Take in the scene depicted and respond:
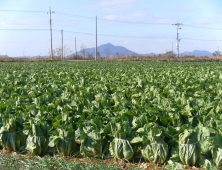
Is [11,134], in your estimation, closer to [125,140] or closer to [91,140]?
[91,140]

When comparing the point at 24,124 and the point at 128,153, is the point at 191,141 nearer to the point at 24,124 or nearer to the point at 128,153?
the point at 128,153

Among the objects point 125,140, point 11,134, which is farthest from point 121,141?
point 11,134

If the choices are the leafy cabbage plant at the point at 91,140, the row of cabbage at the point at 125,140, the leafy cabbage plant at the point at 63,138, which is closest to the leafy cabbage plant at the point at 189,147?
the row of cabbage at the point at 125,140

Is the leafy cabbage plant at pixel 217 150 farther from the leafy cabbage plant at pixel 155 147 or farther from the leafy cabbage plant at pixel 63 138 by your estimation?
the leafy cabbage plant at pixel 63 138

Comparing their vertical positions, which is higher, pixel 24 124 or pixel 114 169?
pixel 24 124

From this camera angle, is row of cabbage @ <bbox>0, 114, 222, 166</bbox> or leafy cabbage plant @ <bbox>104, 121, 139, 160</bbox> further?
leafy cabbage plant @ <bbox>104, 121, 139, 160</bbox>

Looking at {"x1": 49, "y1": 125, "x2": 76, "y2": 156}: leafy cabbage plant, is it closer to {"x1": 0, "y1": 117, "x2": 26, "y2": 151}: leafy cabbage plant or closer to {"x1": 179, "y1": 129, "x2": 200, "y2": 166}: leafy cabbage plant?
{"x1": 0, "y1": 117, "x2": 26, "y2": 151}: leafy cabbage plant

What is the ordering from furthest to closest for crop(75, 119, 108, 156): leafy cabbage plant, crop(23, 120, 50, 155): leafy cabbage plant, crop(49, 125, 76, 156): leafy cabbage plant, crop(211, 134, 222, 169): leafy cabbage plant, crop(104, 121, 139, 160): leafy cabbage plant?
crop(23, 120, 50, 155): leafy cabbage plant → crop(49, 125, 76, 156): leafy cabbage plant → crop(75, 119, 108, 156): leafy cabbage plant → crop(104, 121, 139, 160): leafy cabbage plant → crop(211, 134, 222, 169): leafy cabbage plant

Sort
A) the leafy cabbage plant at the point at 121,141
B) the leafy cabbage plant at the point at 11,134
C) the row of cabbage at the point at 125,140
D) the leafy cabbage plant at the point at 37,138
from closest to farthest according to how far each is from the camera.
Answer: the row of cabbage at the point at 125,140 < the leafy cabbage plant at the point at 121,141 < the leafy cabbage plant at the point at 37,138 < the leafy cabbage plant at the point at 11,134

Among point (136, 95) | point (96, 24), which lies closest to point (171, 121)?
point (136, 95)

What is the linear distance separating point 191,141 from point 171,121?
0.90 metres

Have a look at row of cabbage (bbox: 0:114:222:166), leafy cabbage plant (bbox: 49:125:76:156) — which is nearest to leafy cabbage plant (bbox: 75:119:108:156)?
row of cabbage (bbox: 0:114:222:166)

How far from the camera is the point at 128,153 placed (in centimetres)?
330

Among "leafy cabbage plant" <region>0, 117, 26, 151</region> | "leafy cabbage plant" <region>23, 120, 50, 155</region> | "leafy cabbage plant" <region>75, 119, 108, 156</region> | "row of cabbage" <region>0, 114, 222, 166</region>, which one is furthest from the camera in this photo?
"leafy cabbage plant" <region>0, 117, 26, 151</region>
